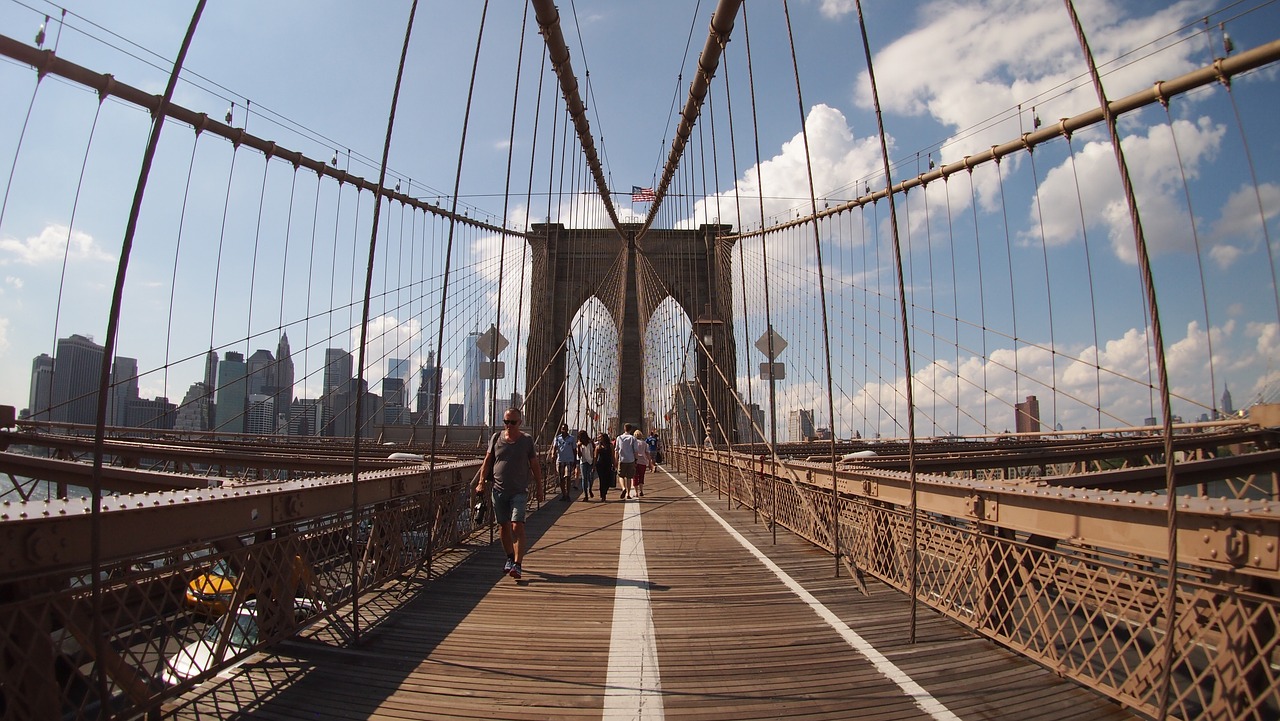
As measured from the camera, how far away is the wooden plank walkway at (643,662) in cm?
273

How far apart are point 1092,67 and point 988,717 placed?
2.42 metres

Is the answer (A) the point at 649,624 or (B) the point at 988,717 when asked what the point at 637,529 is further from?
(B) the point at 988,717

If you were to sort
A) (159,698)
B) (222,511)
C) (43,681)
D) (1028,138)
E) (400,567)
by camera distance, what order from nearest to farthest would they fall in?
1. (43,681)
2. (159,698)
3. (222,511)
4. (400,567)
5. (1028,138)

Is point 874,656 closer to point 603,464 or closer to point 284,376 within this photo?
point 603,464

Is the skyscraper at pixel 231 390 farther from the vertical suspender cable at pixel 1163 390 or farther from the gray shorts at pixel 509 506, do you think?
the vertical suspender cable at pixel 1163 390

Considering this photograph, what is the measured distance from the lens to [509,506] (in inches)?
212

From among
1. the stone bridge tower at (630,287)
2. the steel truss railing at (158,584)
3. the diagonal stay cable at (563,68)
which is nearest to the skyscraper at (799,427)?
the stone bridge tower at (630,287)

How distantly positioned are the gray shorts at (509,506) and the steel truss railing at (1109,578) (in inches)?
106

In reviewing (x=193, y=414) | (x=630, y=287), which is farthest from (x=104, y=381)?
(x=630, y=287)

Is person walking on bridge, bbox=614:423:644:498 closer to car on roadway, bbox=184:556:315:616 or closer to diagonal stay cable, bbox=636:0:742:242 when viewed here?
diagonal stay cable, bbox=636:0:742:242

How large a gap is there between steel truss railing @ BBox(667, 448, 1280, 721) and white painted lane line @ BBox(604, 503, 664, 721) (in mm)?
1647

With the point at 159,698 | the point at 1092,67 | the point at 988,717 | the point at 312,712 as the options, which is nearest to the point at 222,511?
the point at 159,698

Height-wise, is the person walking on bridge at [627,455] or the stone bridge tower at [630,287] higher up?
the stone bridge tower at [630,287]

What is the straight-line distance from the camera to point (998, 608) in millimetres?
3494
